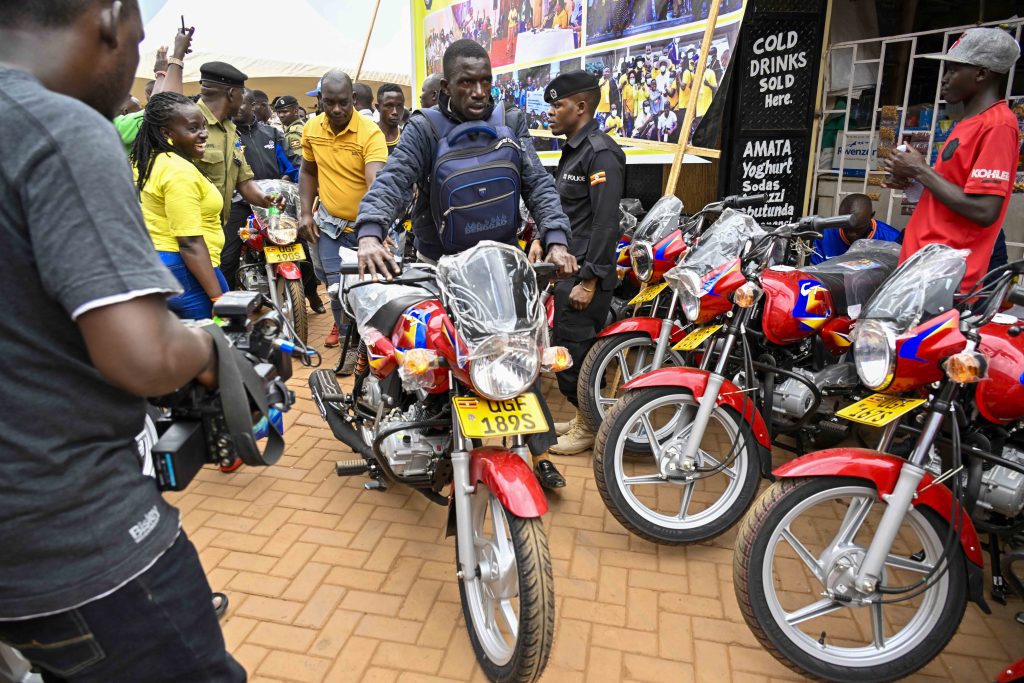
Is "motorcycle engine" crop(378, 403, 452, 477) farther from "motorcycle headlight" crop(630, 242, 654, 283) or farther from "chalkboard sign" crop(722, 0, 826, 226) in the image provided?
"chalkboard sign" crop(722, 0, 826, 226)

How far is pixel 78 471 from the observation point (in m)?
1.17

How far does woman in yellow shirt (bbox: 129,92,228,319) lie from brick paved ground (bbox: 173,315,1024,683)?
1158 mm

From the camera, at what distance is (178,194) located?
339 cm

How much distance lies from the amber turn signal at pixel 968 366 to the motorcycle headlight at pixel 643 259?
6.26ft

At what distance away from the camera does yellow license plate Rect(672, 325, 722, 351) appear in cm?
327

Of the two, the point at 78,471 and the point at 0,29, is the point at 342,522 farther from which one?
the point at 0,29

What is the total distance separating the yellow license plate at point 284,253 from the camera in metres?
5.49

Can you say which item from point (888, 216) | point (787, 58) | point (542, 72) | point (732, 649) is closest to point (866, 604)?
point (732, 649)

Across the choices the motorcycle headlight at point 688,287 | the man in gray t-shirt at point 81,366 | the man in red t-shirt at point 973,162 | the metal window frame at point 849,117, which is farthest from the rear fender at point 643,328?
the man in gray t-shirt at point 81,366

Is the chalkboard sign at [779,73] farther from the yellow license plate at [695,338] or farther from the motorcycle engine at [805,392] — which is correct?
the motorcycle engine at [805,392]

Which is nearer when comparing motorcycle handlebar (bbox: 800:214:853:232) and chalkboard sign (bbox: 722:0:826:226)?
motorcycle handlebar (bbox: 800:214:853:232)

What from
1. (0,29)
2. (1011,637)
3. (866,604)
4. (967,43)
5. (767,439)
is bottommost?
(1011,637)

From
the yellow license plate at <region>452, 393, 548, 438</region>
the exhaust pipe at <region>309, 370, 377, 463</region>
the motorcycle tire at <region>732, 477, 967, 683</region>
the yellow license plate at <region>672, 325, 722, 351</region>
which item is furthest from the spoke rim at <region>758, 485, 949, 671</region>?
the exhaust pipe at <region>309, 370, 377, 463</region>

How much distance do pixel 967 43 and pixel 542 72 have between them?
3.97 meters
